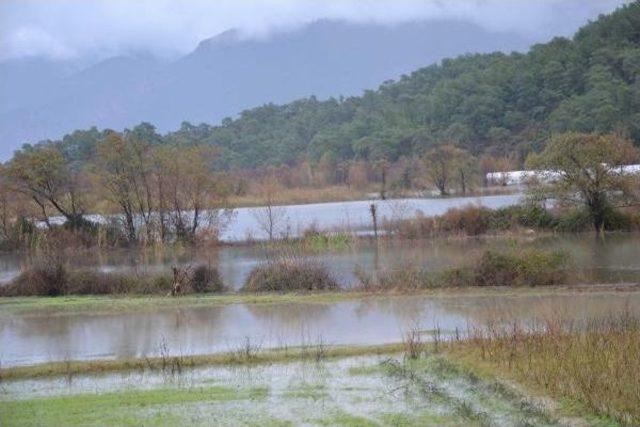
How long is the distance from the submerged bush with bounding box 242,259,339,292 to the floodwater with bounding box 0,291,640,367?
3.32 metres

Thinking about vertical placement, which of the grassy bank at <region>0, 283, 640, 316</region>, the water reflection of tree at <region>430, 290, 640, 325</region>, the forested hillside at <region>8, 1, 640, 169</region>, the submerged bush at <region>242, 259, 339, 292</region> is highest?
the forested hillside at <region>8, 1, 640, 169</region>

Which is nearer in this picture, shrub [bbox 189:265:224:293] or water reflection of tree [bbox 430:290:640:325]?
water reflection of tree [bbox 430:290:640:325]

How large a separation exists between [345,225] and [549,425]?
36479mm

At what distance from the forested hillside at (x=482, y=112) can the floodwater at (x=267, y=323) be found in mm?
53817

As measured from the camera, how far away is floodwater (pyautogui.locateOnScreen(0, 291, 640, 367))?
1870 centimetres

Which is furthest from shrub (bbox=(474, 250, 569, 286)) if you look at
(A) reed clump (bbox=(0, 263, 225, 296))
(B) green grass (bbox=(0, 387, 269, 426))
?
(B) green grass (bbox=(0, 387, 269, 426))

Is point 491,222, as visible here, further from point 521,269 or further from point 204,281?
point 204,281

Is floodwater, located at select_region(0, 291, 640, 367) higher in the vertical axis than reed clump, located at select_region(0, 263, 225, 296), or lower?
lower

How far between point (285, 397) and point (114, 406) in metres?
2.51

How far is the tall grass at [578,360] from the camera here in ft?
36.8

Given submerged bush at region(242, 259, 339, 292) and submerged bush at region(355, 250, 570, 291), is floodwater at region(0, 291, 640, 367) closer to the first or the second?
submerged bush at region(355, 250, 570, 291)

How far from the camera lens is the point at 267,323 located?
70.5 feet

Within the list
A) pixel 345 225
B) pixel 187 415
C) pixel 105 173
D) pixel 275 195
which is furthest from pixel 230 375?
pixel 275 195

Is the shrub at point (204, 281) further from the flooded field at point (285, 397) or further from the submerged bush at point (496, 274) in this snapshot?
the flooded field at point (285, 397)
